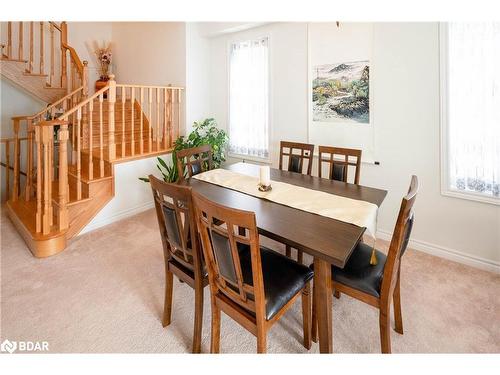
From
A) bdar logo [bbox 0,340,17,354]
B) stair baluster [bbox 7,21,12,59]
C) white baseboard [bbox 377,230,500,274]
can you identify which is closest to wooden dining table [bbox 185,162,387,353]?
white baseboard [bbox 377,230,500,274]

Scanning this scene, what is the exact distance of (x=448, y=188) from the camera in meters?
2.59

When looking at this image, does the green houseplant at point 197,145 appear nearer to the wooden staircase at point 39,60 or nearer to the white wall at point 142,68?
the white wall at point 142,68

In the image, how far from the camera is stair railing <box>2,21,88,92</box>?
14.1ft

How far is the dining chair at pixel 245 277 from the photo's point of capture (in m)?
1.19

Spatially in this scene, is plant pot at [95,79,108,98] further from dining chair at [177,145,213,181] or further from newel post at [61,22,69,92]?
dining chair at [177,145,213,181]

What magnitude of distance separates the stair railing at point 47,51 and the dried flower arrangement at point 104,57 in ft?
1.52

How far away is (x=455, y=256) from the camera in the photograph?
262cm

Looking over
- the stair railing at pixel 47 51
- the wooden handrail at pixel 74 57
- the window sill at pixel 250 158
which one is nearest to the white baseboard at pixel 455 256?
the window sill at pixel 250 158

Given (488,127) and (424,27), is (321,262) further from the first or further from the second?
(424,27)

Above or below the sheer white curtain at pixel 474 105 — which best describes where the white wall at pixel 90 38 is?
above

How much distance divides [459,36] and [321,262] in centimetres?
239

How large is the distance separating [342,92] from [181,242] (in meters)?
2.46

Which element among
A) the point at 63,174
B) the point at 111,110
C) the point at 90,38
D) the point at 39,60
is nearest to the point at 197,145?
the point at 111,110

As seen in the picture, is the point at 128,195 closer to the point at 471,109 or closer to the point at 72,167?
the point at 72,167
